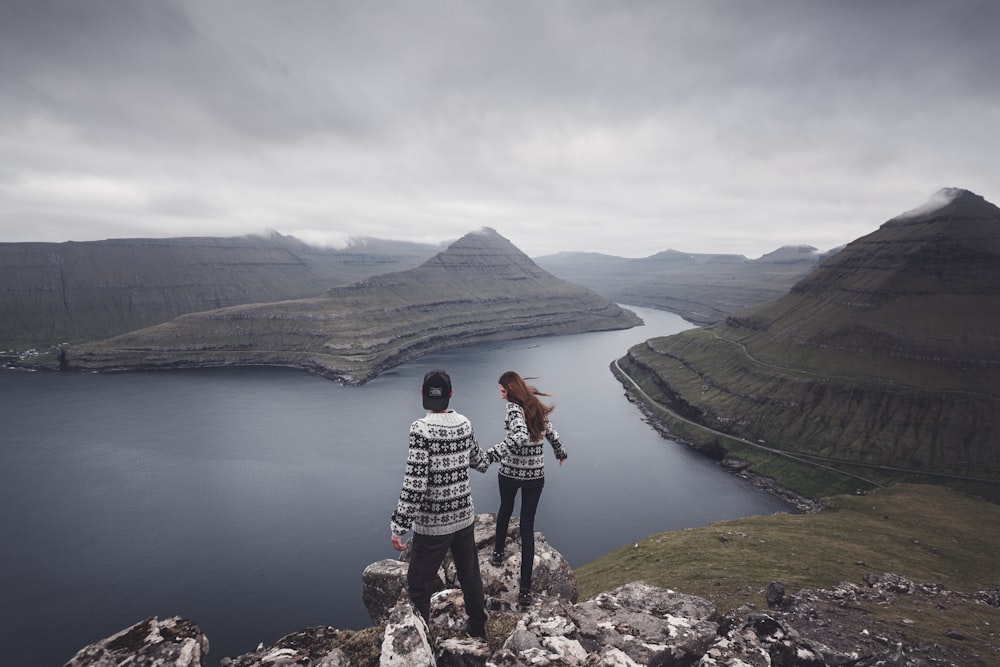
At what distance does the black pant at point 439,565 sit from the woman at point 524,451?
141 cm

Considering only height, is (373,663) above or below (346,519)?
above

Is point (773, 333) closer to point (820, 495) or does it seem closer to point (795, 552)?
point (820, 495)

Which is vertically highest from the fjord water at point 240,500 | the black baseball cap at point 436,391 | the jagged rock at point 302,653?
the black baseball cap at point 436,391

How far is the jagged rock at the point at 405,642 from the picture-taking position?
748 centimetres

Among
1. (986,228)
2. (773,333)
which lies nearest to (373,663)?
(773,333)

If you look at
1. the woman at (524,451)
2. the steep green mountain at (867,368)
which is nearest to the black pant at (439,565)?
the woman at (524,451)

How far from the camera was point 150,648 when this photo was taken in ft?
27.5

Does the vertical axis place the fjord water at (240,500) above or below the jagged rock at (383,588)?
below

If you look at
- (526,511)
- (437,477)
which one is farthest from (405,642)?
(526,511)

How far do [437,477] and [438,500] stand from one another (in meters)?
0.47

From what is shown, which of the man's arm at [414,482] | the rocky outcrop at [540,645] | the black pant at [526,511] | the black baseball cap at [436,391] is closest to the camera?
the rocky outcrop at [540,645]

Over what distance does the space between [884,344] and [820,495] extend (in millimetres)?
67215

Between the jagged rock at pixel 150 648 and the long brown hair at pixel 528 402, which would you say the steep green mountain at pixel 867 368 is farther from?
the jagged rock at pixel 150 648

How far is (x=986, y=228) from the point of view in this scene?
159 meters
